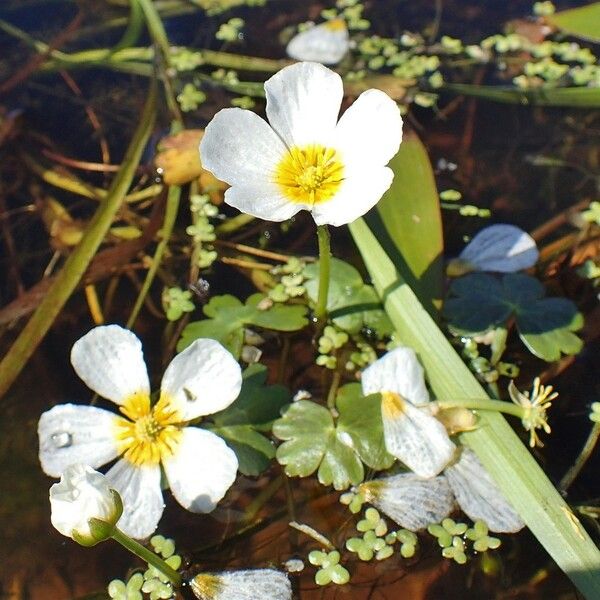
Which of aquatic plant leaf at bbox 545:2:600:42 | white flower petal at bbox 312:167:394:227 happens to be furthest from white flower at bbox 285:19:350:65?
white flower petal at bbox 312:167:394:227

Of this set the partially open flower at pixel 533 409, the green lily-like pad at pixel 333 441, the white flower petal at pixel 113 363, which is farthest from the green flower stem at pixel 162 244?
the partially open flower at pixel 533 409

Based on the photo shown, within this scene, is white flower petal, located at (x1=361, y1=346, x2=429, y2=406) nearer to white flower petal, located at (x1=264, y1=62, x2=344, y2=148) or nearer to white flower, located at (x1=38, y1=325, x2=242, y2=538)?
white flower, located at (x1=38, y1=325, x2=242, y2=538)

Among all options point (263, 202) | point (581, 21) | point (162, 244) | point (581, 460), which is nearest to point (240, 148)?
point (263, 202)

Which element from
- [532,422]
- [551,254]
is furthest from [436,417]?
[551,254]

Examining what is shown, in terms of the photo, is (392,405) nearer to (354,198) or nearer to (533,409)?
(533,409)

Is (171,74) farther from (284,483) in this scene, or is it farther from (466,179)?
(284,483)
